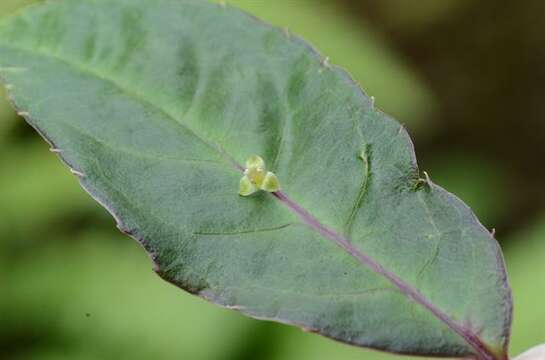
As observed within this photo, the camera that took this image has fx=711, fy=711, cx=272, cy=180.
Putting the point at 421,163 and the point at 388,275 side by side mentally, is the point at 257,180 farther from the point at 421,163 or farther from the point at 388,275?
the point at 421,163

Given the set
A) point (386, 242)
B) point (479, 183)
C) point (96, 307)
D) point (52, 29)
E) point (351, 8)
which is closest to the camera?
point (386, 242)

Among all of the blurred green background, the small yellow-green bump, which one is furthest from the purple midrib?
the blurred green background

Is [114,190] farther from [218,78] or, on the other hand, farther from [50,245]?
[50,245]

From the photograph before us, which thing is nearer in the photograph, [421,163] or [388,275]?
[388,275]

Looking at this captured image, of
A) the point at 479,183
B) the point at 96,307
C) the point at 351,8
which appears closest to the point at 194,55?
the point at 96,307

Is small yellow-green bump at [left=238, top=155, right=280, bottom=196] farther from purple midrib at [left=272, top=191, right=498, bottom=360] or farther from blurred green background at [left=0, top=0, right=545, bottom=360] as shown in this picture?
blurred green background at [left=0, top=0, right=545, bottom=360]

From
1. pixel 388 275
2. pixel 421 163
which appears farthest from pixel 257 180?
pixel 421 163

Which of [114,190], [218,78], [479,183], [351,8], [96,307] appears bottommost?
[96,307]
